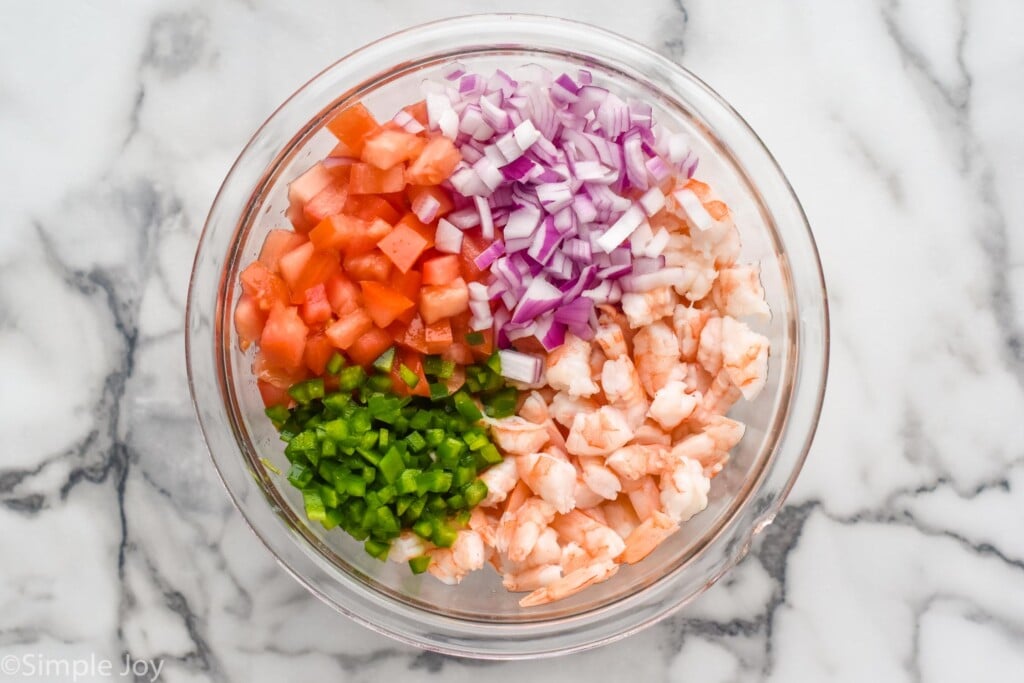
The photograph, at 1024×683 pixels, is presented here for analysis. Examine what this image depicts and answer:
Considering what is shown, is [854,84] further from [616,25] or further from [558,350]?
[558,350]

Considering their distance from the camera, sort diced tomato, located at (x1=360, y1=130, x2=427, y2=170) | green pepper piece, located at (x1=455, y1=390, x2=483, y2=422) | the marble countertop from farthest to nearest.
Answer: the marble countertop, green pepper piece, located at (x1=455, y1=390, x2=483, y2=422), diced tomato, located at (x1=360, y1=130, x2=427, y2=170)

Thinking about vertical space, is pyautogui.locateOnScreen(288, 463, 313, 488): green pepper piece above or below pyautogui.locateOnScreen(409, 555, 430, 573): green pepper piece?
above

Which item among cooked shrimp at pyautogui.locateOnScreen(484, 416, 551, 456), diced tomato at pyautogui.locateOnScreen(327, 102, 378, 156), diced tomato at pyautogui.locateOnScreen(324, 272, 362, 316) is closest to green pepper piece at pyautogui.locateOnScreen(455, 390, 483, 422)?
cooked shrimp at pyautogui.locateOnScreen(484, 416, 551, 456)

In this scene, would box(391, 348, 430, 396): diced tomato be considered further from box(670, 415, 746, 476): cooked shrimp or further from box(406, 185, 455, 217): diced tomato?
box(670, 415, 746, 476): cooked shrimp

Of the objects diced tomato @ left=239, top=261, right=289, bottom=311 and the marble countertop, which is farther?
the marble countertop

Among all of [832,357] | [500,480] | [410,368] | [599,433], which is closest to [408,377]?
→ [410,368]
